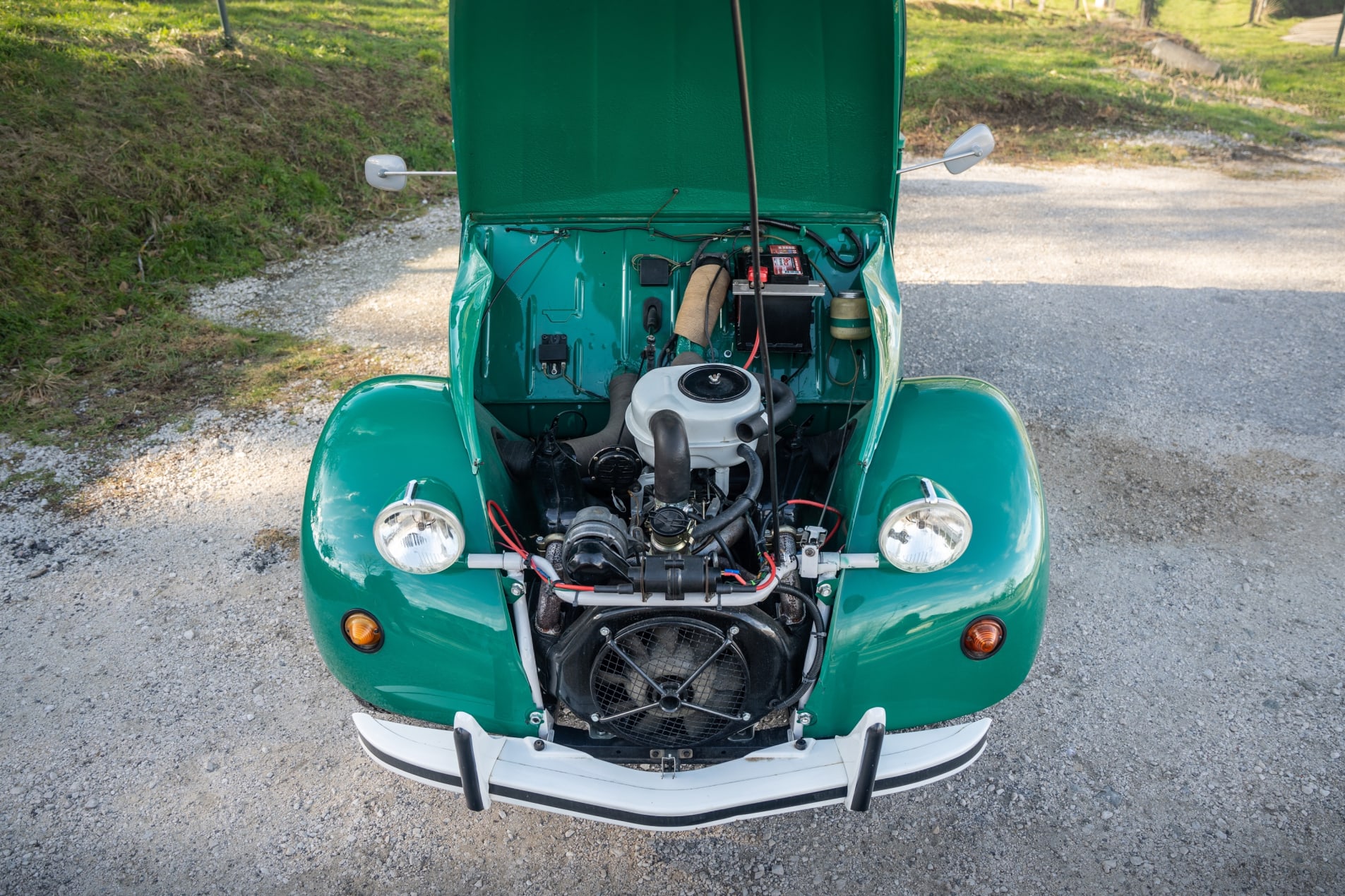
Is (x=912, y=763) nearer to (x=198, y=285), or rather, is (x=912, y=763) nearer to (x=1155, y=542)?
(x=1155, y=542)

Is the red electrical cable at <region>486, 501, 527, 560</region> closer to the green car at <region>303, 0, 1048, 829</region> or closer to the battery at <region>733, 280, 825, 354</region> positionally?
the green car at <region>303, 0, 1048, 829</region>

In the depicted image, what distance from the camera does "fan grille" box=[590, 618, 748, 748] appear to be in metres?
2.51

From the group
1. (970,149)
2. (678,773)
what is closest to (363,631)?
(678,773)

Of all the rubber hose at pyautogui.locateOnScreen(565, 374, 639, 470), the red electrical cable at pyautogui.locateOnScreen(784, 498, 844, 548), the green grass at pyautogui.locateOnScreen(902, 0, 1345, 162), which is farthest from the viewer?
the green grass at pyautogui.locateOnScreen(902, 0, 1345, 162)

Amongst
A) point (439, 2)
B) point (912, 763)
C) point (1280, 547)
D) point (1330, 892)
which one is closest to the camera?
point (912, 763)

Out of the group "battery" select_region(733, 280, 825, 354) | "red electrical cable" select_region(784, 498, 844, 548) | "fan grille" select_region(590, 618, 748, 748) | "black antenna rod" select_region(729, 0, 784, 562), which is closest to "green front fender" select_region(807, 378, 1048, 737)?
"red electrical cable" select_region(784, 498, 844, 548)

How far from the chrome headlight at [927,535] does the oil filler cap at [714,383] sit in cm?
62

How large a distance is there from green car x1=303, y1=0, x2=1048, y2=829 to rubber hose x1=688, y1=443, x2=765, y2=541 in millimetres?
14

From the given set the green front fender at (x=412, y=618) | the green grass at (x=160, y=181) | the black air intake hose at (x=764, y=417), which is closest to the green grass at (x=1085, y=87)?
the green grass at (x=160, y=181)

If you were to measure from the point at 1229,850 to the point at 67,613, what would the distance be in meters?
4.91

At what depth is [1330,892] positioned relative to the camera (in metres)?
2.82

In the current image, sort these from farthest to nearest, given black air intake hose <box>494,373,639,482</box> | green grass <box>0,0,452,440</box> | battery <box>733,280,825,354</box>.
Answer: green grass <box>0,0,452,440</box> < battery <box>733,280,825,354</box> < black air intake hose <box>494,373,639,482</box>

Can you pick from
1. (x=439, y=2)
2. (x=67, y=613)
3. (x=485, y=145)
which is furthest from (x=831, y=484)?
(x=439, y=2)

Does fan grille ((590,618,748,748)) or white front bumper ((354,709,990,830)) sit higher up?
fan grille ((590,618,748,748))
